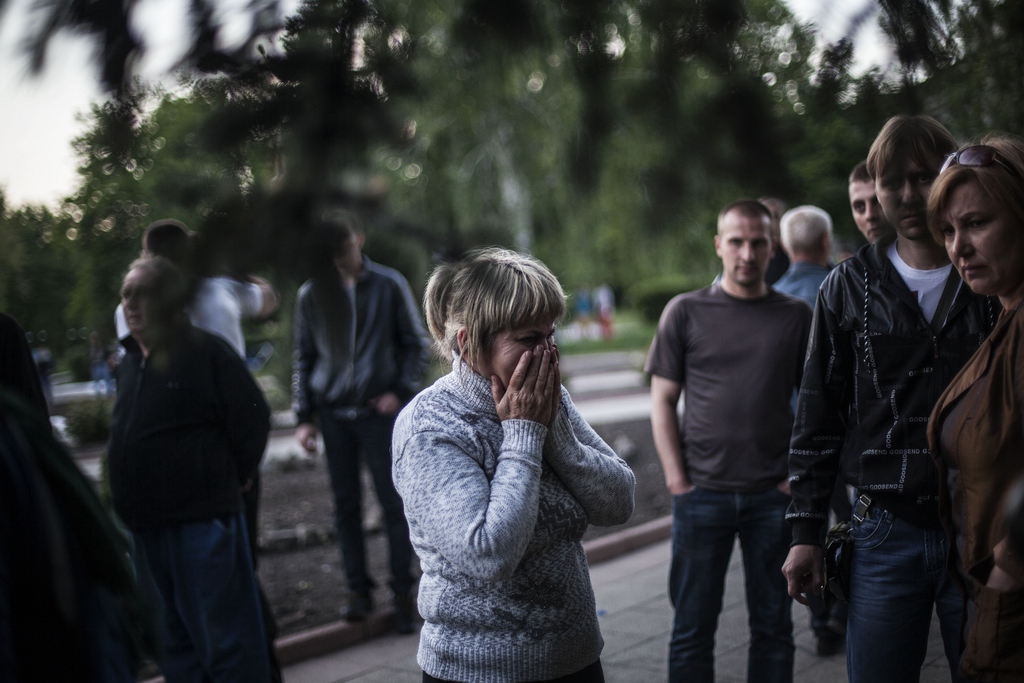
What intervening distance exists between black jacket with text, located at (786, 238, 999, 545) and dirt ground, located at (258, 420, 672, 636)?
3239 mm

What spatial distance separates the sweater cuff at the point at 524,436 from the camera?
2.17 metres

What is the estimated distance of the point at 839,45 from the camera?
50.7 inches

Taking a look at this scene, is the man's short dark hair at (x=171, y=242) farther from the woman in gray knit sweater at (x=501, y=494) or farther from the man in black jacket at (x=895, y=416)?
the man in black jacket at (x=895, y=416)

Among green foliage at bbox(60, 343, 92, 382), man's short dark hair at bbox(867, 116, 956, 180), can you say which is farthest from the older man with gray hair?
green foliage at bbox(60, 343, 92, 382)

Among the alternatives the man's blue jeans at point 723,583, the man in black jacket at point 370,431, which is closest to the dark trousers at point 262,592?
the man in black jacket at point 370,431

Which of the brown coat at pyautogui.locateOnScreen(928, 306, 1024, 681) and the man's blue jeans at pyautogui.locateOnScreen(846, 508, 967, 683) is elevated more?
the brown coat at pyautogui.locateOnScreen(928, 306, 1024, 681)

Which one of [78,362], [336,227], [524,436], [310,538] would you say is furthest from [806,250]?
[310,538]

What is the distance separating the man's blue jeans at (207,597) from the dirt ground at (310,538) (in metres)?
1.42

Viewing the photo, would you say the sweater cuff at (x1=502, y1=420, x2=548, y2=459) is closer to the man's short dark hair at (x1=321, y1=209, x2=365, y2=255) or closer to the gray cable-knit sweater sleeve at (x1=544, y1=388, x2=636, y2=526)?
the gray cable-knit sweater sleeve at (x1=544, y1=388, x2=636, y2=526)

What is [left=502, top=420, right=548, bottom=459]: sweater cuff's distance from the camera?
217 cm

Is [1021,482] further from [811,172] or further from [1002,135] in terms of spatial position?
[1002,135]

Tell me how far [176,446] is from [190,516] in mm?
258

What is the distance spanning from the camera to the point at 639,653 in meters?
4.61

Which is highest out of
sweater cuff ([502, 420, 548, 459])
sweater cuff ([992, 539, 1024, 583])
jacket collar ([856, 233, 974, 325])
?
jacket collar ([856, 233, 974, 325])
